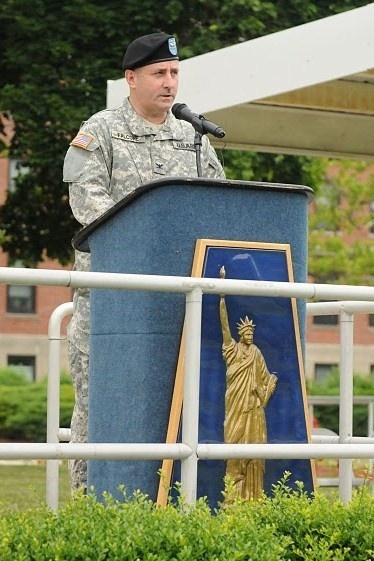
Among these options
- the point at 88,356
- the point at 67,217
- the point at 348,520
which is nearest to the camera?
the point at 348,520

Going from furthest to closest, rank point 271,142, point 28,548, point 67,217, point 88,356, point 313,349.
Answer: point 313,349
point 67,217
point 271,142
point 88,356
point 28,548

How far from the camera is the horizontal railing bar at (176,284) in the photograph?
14.2 feet

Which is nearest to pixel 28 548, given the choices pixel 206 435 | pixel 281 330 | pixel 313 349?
pixel 206 435

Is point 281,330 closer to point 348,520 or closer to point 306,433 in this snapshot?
point 306,433

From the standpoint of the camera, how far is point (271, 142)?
14.0 metres

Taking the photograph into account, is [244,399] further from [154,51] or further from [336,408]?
[336,408]

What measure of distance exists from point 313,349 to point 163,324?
183ft

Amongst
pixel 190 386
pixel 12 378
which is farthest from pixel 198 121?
pixel 12 378

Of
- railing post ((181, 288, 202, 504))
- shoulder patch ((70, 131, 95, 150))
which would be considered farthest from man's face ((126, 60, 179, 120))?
railing post ((181, 288, 202, 504))

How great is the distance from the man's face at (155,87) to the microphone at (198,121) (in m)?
0.04

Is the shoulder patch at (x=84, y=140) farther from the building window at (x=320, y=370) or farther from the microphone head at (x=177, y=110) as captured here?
the building window at (x=320, y=370)

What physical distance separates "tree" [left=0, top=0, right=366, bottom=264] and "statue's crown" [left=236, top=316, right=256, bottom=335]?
63.8 ft

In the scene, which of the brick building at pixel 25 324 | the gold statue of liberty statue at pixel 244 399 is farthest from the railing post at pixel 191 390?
the brick building at pixel 25 324

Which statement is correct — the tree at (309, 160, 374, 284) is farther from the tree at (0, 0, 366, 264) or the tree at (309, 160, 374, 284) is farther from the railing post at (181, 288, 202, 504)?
the railing post at (181, 288, 202, 504)
